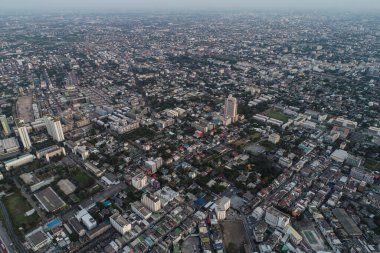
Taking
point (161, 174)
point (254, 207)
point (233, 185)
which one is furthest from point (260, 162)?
point (161, 174)

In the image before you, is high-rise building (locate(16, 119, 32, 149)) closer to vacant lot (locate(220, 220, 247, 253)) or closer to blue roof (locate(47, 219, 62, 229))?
blue roof (locate(47, 219, 62, 229))

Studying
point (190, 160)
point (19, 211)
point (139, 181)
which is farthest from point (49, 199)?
point (190, 160)

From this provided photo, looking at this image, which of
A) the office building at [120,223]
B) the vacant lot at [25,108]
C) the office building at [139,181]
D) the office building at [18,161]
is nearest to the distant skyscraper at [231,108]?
the office building at [139,181]

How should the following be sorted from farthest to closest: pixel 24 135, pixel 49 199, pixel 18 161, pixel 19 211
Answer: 1. pixel 24 135
2. pixel 18 161
3. pixel 49 199
4. pixel 19 211

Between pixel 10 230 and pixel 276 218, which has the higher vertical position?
pixel 276 218

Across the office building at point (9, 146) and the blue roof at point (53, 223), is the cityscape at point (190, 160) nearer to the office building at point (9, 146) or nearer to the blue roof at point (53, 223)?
the blue roof at point (53, 223)

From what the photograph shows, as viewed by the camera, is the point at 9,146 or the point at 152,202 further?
the point at 9,146

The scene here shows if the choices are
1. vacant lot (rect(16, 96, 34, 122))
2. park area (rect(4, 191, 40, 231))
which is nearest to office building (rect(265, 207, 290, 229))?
park area (rect(4, 191, 40, 231))

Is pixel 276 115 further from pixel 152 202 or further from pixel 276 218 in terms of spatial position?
pixel 152 202
